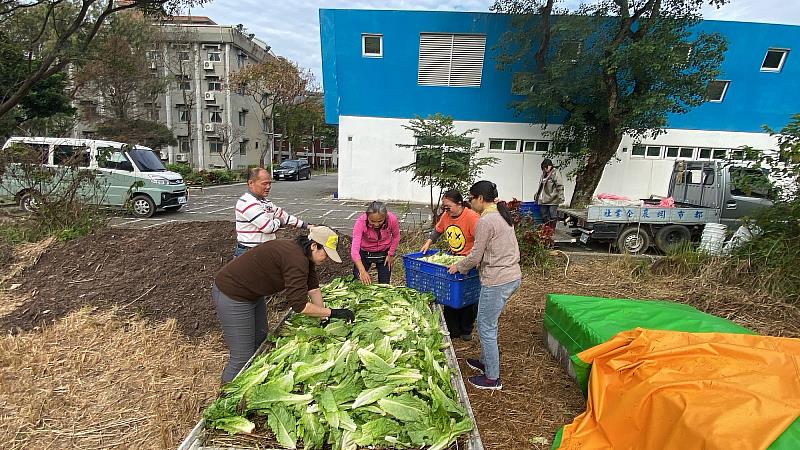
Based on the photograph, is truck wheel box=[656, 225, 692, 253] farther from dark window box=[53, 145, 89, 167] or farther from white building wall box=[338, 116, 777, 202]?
dark window box=[53, 145, 89, 167]

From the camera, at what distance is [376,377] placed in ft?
7.91

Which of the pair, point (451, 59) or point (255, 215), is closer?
point (255, 215)

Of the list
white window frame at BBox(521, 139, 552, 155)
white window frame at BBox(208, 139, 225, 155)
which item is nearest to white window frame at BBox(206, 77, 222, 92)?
white window frame at BBox(208, 139, 225, 155)

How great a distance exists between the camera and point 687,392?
2.30 metres

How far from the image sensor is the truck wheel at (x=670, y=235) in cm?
857

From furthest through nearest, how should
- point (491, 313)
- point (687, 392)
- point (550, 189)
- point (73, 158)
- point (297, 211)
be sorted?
point (297, 211)
point (550, 189)
point (73, 158)
point (491, 313)
point (687, 392)

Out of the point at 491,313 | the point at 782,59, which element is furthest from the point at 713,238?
the point at 782,59

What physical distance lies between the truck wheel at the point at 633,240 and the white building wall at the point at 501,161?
8149 millimetres

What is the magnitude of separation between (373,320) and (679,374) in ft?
7.14

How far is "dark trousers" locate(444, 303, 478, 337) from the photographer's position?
4.76m

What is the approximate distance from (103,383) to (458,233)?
3.75 meters

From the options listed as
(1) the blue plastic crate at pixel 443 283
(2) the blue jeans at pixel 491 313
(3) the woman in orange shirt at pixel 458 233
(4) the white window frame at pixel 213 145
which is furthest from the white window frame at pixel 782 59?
(4) the white window frame at pixel 213 145

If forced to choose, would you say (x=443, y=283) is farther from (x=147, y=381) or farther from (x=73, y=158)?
(x=73, y=158)

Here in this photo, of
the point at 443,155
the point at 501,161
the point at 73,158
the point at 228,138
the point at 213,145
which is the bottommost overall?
the point at 73,158
